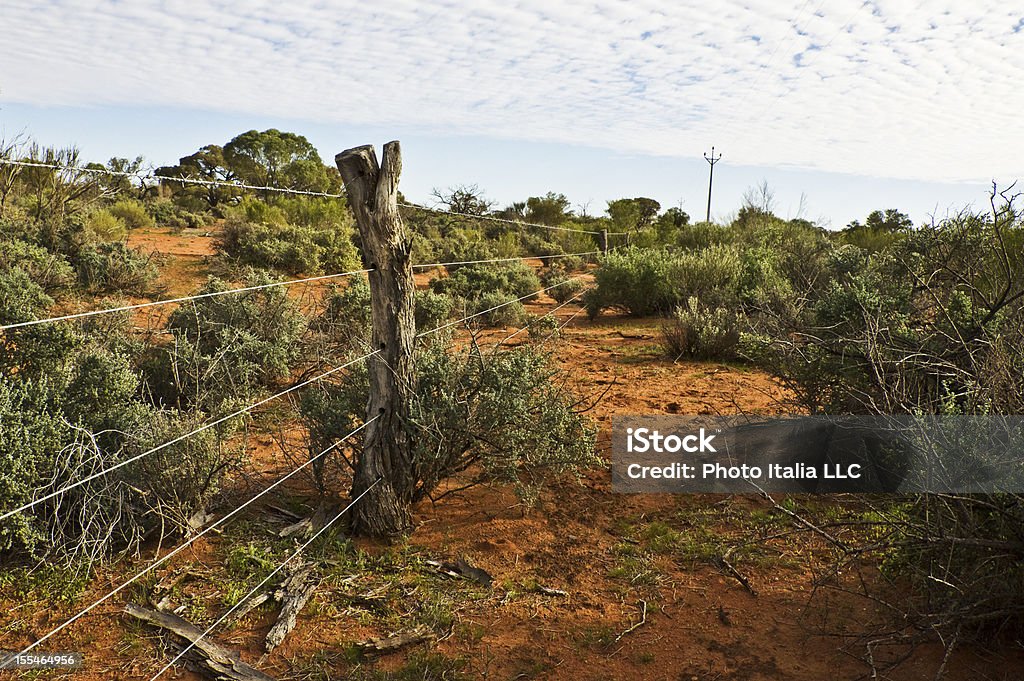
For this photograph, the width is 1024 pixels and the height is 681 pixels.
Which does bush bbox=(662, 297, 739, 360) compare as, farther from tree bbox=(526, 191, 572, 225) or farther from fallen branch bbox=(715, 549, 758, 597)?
tree bbox=(526, 191, 572, 225)

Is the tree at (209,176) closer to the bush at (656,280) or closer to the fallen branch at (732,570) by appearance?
the bush at (656,280)

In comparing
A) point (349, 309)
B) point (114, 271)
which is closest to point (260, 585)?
point (349, 309)

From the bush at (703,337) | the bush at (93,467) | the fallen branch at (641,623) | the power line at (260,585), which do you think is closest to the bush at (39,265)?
the bush at (93,467)

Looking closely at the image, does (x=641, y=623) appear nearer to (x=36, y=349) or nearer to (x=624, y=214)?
(x=36, y=349)

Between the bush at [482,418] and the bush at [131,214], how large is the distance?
1864 centimetres

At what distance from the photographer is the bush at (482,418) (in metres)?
4.67

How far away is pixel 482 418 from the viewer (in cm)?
476

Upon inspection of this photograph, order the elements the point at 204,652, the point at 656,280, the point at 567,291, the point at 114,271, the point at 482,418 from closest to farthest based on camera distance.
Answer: the point at 204,652
the point at 482,418
the point at 114,271
the point at 656,280
the point at 567,291

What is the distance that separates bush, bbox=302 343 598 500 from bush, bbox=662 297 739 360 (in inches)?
184

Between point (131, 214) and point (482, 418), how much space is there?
66.2 feet

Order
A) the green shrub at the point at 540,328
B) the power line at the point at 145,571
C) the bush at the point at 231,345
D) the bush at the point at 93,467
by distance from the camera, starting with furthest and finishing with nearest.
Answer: the green shrub at the point at 540,328 → the bush at the point at 231,345 → the bush at the point at 93,467 → the power line at the point at 145,571

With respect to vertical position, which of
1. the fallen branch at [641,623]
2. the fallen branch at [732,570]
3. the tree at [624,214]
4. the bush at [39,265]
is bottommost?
the fallen branch at [641,623]

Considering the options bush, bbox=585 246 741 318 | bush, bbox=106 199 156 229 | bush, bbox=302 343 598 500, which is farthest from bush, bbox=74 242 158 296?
bush, bbox=302 343 598 500

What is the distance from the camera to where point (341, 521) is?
470cm
